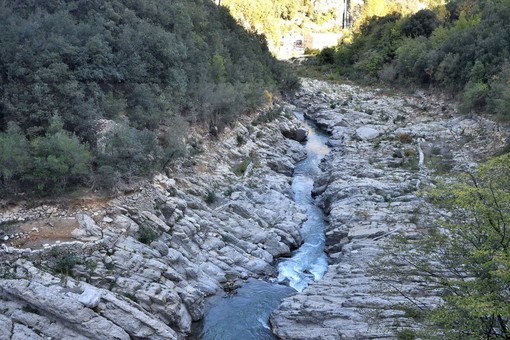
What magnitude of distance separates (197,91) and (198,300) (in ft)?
47.9

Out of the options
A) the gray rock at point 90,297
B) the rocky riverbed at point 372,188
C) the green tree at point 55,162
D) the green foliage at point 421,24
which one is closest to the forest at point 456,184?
the green foliage at point 421,24

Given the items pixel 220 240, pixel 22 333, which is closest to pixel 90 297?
pixel 22 333

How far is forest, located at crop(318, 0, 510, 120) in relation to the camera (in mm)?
34156

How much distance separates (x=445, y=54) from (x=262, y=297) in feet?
115

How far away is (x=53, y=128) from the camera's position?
17.1 m

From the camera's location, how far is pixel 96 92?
19.8m

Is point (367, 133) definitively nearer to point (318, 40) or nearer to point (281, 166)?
point (281, 166)

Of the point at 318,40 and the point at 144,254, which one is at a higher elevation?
the point at 318,40

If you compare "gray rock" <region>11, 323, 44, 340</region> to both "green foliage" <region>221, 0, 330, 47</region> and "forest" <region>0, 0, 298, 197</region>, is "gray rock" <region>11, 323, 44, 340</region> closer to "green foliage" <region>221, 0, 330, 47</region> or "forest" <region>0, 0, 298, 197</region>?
"forest" <region>0, 0, 298, 197</region>

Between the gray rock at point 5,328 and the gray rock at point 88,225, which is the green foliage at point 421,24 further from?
the gray rock at point 5,328

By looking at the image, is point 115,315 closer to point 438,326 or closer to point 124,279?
point 124,279

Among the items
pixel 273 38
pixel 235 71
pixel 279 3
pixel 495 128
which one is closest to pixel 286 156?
pixel 235 71

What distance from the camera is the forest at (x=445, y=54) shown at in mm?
34156

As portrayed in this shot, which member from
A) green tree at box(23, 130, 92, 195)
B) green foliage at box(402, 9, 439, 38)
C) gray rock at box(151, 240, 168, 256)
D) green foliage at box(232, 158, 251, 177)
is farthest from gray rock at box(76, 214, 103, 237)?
green foliage at box(402, 9, 439, 38)
